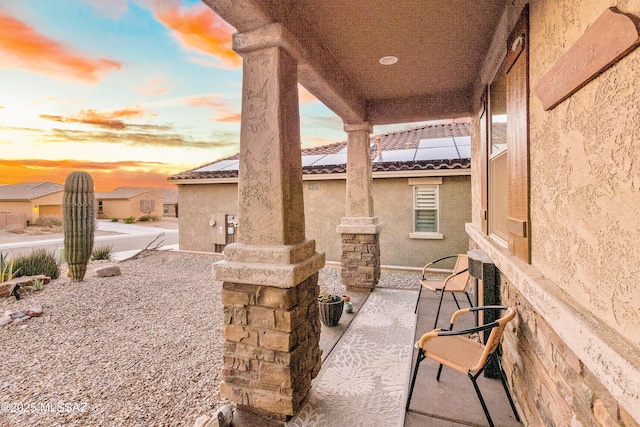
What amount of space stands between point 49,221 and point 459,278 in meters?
28.2

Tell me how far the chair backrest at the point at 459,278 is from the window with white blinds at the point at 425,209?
317cm

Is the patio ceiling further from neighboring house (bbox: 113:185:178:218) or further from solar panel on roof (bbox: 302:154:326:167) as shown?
neighboring house (bbox: 113:185:178:218)

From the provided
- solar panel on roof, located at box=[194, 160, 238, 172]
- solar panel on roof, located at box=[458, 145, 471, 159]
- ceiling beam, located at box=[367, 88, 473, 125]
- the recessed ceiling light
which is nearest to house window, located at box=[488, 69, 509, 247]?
the recessed ceiling light

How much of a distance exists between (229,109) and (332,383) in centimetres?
550

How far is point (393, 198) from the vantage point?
7.30 meters

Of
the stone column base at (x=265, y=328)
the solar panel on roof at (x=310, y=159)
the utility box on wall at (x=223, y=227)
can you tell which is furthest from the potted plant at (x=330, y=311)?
the utility box on wall at (x=223, y=227)

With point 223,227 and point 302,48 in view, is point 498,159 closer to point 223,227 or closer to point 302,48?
point 302,48

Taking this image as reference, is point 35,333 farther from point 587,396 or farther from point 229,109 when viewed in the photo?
point 587,396

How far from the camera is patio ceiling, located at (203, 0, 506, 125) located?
2234 mm

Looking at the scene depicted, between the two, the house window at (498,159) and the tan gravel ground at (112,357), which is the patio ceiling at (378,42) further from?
the tan gravel ground at (112,357)

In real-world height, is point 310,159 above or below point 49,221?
above

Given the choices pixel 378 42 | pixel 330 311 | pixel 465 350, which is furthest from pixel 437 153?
pixel 465 350

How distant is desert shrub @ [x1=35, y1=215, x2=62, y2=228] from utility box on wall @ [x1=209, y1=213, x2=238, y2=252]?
61.2 feet

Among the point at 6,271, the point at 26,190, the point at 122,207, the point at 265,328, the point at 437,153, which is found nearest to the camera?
the point at 265,328
